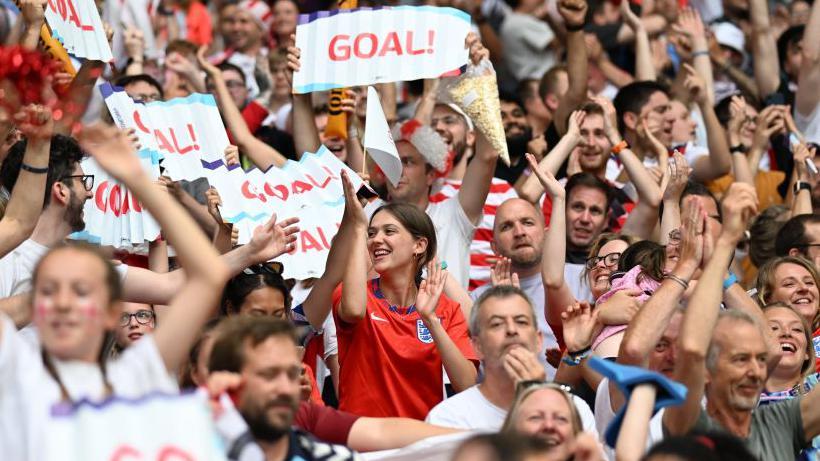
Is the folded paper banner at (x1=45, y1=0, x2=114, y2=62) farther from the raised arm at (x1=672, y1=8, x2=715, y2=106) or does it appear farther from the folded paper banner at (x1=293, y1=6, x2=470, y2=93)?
the raised arm at (x1=672, y1=8, x2=715, y2=106)

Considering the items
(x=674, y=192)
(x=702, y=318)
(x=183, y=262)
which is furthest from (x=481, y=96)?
(x=183, y=262)

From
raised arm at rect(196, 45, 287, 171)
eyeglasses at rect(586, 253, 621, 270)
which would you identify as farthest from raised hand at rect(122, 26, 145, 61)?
eyeglasses at rect(586, 253, 621, 270)

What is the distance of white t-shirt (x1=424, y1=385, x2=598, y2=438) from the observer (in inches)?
226

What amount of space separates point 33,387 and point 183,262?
0.63 meters

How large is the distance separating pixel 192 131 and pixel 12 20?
437 centimetres

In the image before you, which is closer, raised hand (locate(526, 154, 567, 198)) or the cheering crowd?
the cheering crowd

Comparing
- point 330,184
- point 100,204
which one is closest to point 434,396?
point 330,184

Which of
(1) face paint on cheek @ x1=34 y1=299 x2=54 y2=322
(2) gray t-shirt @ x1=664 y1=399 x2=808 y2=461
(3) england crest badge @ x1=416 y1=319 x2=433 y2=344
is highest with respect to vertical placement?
(1) face paint on cheek @ x1=34 y1=299 x2=54 y2=322

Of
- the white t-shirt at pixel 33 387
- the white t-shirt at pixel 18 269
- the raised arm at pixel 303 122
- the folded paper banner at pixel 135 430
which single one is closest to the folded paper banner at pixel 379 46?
the raised arm at pixel 303 122

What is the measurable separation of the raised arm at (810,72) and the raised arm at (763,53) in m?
0.39

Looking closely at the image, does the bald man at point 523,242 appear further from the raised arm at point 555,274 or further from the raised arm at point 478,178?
the raised arm at point 555,274

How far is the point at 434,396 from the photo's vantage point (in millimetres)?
6719

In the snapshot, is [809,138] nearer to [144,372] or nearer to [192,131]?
[192,131]

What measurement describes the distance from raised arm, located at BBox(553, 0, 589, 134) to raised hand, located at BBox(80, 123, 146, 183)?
5.44 m
